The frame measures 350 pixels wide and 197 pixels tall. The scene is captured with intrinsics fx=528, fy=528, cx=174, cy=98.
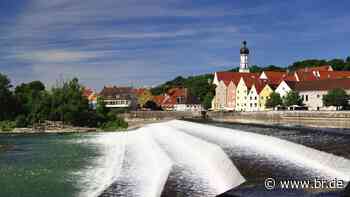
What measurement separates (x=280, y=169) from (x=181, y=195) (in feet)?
13.5

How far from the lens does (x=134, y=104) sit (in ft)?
429

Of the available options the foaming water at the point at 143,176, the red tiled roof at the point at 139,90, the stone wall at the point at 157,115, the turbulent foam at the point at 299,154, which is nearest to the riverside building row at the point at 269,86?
the stone wall at the point at 157,115

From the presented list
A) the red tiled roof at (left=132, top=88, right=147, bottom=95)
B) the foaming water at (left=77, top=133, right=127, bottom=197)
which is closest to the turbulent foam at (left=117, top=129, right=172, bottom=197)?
the foaming water at (left=77, top=133, right=127, bottom=197)

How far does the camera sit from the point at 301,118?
5450 centimetres

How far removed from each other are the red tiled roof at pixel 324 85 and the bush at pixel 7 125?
4523cm

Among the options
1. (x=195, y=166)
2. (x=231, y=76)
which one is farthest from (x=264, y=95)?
(x=195, y=166)

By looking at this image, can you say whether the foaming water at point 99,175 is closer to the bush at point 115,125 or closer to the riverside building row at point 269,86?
the bush at point 115,125

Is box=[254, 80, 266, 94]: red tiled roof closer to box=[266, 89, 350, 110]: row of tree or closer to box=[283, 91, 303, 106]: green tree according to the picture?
box=[266, 89, 350, 110]: row of tree

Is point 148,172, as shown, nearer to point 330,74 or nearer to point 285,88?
point 285,88

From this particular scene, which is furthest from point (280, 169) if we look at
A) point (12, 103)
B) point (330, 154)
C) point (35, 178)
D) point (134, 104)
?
point (134, 104)

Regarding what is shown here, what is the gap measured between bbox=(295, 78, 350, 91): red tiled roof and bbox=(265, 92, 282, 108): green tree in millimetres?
3942

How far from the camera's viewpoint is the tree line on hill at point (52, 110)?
267 feet

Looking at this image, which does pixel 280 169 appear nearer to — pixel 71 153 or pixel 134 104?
pixel 71 153

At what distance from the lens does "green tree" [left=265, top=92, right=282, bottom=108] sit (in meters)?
84.8
